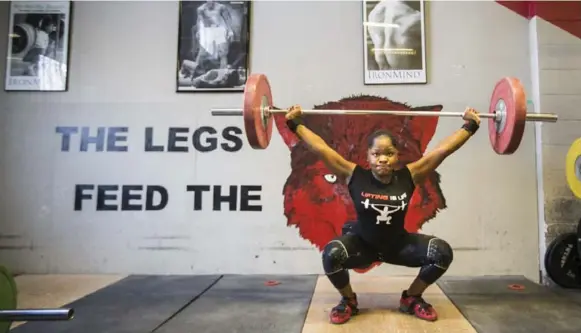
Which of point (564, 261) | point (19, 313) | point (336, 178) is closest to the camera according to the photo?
point (19, 313)

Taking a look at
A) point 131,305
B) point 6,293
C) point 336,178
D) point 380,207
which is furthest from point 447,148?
point 6,293

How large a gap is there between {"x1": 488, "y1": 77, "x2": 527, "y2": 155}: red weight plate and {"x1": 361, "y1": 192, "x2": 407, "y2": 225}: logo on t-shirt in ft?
1.75

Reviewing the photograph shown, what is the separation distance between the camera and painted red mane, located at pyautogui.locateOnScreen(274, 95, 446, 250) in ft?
8.78

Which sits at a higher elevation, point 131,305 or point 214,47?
point 214,47

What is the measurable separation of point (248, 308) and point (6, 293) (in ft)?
2.97

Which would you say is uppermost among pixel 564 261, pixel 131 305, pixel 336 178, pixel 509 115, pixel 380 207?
pixel 509 115

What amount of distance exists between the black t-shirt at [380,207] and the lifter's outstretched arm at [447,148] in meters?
0.08

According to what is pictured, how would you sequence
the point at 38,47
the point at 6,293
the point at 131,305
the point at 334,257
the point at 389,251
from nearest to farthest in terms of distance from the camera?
the point at 6,293 < the point at 334,257 < the point at 389,251 < the point at 131,305 < the point at 38,47

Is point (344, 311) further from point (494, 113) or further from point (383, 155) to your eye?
point (494, 113)

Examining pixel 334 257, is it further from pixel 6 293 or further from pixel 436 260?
pixel 6 293

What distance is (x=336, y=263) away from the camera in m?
1.73

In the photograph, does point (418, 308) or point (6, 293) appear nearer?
point (6, 293)

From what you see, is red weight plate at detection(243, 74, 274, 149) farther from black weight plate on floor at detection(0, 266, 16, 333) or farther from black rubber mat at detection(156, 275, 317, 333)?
black weight plate on floor at detection(0, 266, 16, 333)

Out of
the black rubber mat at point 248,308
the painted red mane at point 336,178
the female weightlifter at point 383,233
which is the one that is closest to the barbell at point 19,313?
the black rubber mat at point 248,308
